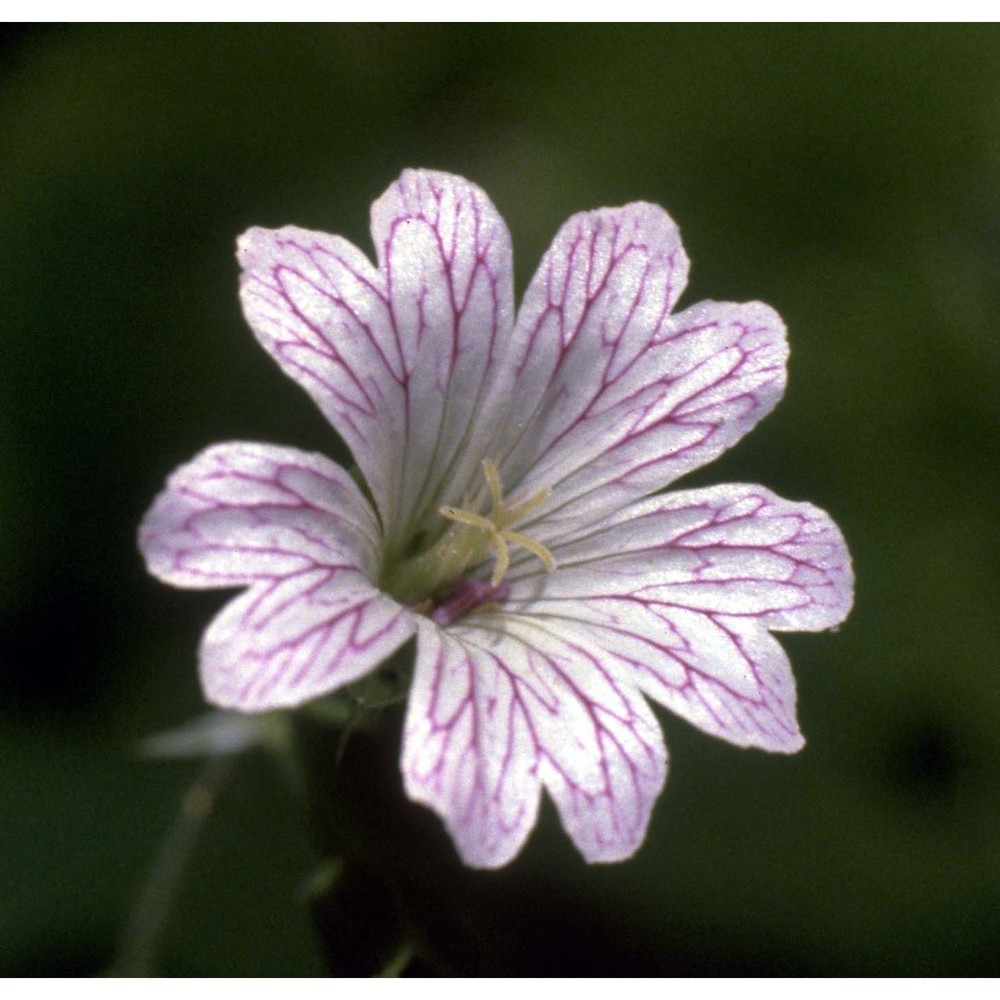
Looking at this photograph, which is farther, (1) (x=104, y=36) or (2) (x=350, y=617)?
(1) (x=104, y=36)

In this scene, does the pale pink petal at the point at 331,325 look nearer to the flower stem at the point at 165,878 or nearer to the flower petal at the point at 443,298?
the flower petal at the point at 443,298

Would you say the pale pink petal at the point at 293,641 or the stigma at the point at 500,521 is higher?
the pale pink petal at the point at 293,641

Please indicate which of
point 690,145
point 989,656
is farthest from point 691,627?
point 690,145

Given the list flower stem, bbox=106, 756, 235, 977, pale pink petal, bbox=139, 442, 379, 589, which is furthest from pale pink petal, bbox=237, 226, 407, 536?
flower stem, bbox=106, 756, 235, 977

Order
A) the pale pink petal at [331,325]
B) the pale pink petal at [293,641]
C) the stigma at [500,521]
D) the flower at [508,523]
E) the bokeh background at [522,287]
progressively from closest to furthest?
the pale pink petal at [293,641]
the flower at [508,523]
the pale pink petal at [331,325]
the stigma at [500,521]
the bokeh background at [522,287]

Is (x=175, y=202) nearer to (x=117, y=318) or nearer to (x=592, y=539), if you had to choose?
(x=117, y=318)

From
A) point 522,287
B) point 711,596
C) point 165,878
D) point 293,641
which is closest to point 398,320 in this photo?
point 293,641

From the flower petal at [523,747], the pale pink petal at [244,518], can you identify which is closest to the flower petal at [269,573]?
the pale pink petal at [244,518]

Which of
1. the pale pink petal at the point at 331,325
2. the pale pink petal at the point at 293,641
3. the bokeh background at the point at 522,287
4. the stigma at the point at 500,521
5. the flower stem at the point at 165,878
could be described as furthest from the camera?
the bokeh background at the point at 522,287
